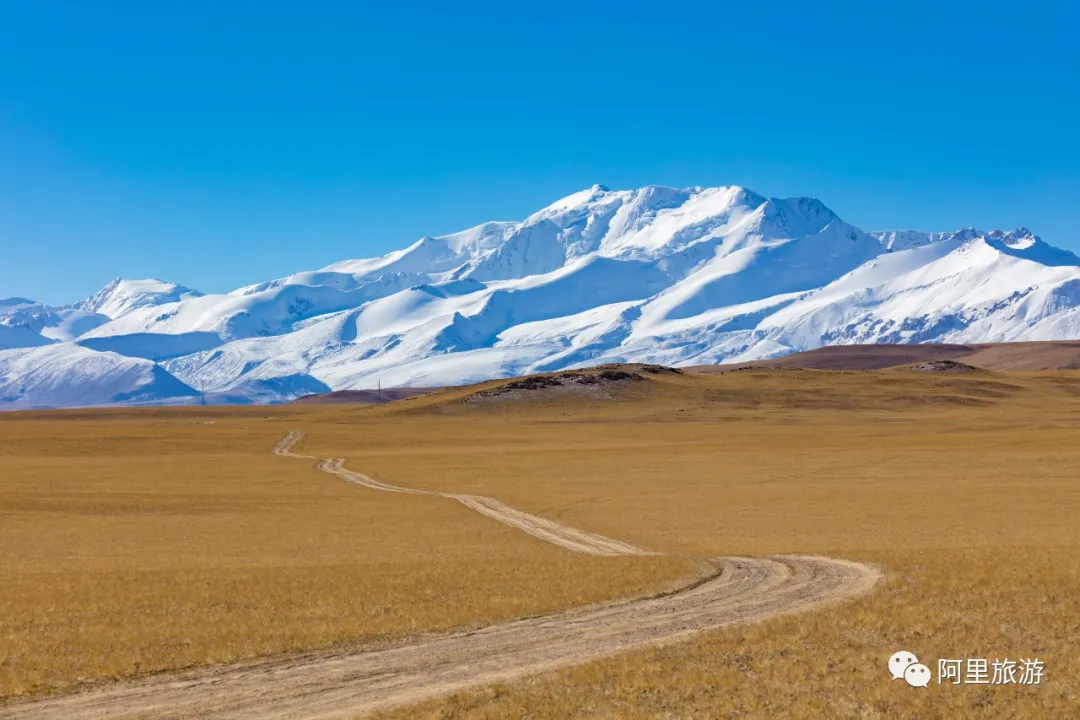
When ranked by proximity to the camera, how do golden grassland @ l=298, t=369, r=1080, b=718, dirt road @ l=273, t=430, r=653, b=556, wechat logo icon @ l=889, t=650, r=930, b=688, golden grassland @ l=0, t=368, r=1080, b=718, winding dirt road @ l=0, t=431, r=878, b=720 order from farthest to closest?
dirt road @ l=273, t=430, r=653, b=556 → golden grassland @ l=0, t=368, r=1080, b=718 → wechat logo icon @ l=889, t=650, r=930, b=688 → winding dirt road @ l=0, t=431, r=878, b=720 → golden grassland @ l=298, t=369, r=1080, b=718

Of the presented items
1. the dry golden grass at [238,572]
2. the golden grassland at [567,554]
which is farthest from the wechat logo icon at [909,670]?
the dry golden grass at [238,572]

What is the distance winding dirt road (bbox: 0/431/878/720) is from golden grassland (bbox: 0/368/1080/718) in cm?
91

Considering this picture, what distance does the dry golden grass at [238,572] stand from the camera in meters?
22.4

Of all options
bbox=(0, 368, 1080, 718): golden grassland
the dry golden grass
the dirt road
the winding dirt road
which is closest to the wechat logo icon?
bbox=(0, 368, 1080, 718): golden grassland

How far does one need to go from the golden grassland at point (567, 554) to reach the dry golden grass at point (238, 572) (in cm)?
13

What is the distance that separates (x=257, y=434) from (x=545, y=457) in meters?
49.0

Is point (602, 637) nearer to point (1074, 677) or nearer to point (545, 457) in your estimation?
point (1074, 677)

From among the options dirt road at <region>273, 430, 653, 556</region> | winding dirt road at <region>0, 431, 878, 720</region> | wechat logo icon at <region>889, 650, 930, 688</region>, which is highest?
wechat logo icon at <region>889, 650, 930, 688</region>

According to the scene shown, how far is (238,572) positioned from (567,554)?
11.4 metres

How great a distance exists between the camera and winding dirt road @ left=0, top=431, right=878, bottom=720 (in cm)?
1806

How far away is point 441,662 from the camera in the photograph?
20.7 metres

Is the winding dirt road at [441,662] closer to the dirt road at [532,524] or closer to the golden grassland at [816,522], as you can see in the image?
the golden grassland at [816,522]

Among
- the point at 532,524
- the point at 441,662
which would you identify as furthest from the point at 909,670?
the point at 532,524

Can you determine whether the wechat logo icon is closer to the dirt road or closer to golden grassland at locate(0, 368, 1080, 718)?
golden grassland at locate(0, 368, 1080, 718)
